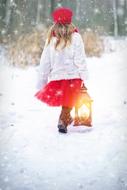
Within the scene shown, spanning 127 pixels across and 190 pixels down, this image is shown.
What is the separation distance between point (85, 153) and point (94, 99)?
1.25 ft

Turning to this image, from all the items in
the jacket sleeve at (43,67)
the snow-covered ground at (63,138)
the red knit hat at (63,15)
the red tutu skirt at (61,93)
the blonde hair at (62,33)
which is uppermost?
the red knit hat at (63,15)

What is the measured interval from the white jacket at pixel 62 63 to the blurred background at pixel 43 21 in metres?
0.13

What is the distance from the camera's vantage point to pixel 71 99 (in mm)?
2715

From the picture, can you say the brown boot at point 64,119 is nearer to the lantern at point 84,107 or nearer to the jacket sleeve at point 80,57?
the lantern at point 84,107

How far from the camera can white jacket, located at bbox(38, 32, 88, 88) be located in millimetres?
2678

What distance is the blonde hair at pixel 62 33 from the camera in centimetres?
269

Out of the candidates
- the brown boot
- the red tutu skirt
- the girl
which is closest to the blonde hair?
the girl

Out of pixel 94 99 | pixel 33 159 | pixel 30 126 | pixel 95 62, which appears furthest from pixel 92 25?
pixel 33 159

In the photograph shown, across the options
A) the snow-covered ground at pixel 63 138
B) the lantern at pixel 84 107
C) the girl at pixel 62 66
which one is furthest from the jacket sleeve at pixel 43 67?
the lantern at pixel 84 107

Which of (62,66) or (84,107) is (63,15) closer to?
(62,66)

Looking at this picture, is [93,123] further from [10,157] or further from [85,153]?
[10,157]

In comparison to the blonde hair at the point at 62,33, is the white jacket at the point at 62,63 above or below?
below

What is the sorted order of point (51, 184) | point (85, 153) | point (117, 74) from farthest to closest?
1. point (117, 74)
2. point (85, 153)
3. point (51, 184)

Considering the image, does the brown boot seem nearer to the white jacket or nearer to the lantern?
the lantern
